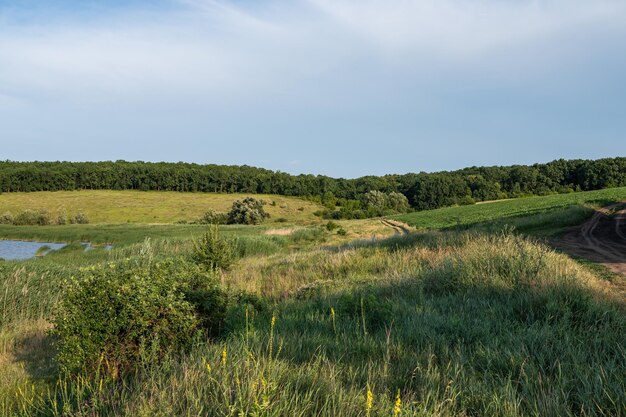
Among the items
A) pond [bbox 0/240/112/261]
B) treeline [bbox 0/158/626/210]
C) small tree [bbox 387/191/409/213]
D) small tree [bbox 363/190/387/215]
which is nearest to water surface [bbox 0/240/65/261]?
pond [bbox 0/240/112/261]

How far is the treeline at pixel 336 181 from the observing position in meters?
104

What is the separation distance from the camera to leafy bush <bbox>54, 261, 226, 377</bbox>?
615 cm

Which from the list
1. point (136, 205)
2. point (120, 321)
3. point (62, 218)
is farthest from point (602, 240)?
point (136, 205)

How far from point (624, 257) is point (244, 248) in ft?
88.3

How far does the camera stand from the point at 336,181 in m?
143

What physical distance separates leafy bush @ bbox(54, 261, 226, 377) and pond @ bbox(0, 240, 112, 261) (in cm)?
Answer: 4322

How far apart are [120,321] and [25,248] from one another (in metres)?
57.6

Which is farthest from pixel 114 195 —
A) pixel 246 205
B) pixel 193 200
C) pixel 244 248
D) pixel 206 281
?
pixel 206 281

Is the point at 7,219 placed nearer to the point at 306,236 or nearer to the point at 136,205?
the point at 136,205

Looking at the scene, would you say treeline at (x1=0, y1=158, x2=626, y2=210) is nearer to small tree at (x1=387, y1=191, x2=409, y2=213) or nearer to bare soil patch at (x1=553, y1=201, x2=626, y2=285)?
small tree at (x1=387, y1=191, x2=409, y2=213)

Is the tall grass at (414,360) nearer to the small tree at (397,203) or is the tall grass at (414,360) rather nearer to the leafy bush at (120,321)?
the leafy bush at (120,321)

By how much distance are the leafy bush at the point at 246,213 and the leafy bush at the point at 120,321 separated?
78.6 metres

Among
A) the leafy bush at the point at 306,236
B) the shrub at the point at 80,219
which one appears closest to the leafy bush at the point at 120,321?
the leafy bush at the point at 306,236

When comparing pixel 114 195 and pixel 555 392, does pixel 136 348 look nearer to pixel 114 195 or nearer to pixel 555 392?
pixel 555 392
